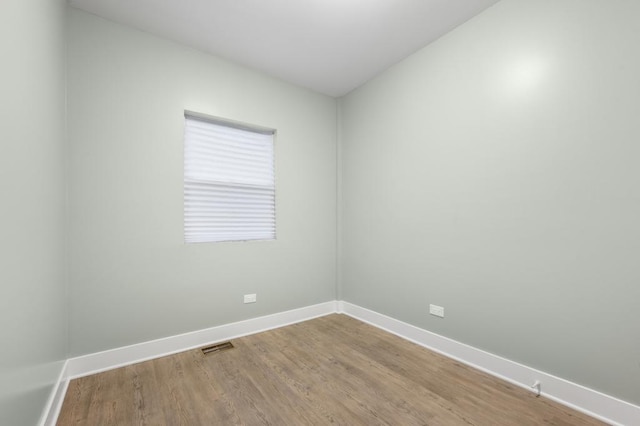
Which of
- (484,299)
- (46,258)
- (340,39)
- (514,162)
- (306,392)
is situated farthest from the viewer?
(340,39)

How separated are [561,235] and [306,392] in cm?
213

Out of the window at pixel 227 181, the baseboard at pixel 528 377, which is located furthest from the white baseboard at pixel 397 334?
the window at pixel 227 181

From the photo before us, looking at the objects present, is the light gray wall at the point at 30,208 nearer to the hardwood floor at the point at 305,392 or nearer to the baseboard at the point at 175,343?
the baseboard at the point at 175,343

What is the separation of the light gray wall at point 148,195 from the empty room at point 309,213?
2 cm

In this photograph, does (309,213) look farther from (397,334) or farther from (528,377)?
(528,377)

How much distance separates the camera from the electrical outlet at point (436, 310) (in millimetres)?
2615

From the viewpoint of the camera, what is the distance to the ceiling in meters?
2.26

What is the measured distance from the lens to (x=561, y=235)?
191cm

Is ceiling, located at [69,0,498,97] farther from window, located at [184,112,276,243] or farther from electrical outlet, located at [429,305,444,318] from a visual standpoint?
electrical outlet, located at [429,305,444,318]

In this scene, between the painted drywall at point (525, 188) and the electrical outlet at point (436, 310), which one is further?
the electrical outlet at point (436, 310)

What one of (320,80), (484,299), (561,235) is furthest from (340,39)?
(484,299)

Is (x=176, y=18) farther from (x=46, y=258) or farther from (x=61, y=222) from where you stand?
(x=46, y=258)

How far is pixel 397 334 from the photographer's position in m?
3.01

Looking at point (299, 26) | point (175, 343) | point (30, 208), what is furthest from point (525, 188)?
point (175, 343)
